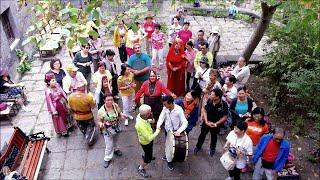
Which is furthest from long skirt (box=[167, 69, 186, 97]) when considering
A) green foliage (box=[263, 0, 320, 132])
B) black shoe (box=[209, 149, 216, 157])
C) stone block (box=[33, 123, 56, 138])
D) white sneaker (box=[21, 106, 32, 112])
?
white sneaker (box=[21, 106, 32, 112])

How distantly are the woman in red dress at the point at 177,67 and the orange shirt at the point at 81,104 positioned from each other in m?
2.35

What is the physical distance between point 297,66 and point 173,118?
3903 millimetres

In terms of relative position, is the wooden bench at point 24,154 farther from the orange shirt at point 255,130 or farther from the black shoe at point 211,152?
the orange shirt at point 255,130

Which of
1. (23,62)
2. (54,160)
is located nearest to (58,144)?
(54,160)

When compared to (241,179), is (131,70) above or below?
above

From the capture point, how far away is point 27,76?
38.4ft

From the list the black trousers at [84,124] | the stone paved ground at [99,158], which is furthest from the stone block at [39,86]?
the black trousers at [84,124]

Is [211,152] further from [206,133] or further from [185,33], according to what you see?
[185,33]

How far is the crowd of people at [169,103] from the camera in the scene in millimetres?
6441

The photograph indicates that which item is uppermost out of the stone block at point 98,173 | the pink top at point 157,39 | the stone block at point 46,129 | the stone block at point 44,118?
the pink top at point 157,39

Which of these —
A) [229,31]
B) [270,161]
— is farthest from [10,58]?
[270,161]

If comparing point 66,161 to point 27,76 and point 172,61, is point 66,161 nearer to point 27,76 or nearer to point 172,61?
point 172,61

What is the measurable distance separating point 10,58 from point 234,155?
28.7ft

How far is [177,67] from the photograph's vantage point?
8.95 m
